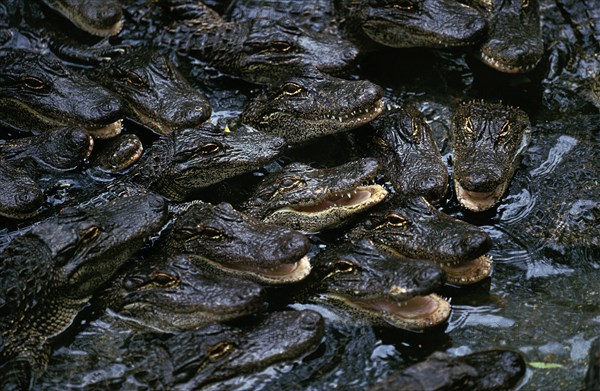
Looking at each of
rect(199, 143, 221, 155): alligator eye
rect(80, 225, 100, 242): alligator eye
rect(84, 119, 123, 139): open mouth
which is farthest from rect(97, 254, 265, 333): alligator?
rect(84, 119, 123, 139): open mouth

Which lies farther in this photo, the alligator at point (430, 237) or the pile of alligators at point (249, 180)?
the alligator at point (430, 237)

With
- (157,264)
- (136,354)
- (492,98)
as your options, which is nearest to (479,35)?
(492,98)

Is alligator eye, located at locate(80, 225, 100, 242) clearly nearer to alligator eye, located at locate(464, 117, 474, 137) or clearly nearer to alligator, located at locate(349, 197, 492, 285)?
alligator, located at locate(349, 197, 492, 285)

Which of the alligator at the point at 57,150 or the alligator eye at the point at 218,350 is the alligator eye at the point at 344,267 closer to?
the alligator eye at the point at 218,350

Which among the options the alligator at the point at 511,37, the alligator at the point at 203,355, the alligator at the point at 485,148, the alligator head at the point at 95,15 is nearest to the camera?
the alligator at the point at 203,355

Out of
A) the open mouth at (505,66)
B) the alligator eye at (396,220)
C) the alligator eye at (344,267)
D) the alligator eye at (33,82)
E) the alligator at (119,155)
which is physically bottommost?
the alligator eye at (344,267)

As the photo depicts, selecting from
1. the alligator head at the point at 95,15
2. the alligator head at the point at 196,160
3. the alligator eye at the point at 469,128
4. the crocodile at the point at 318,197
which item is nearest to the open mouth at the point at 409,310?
the crocodile at the point at 318,197
